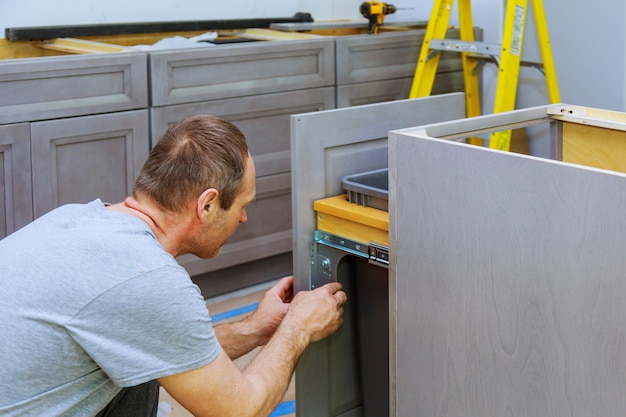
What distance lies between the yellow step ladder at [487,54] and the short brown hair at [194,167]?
6.02 feet

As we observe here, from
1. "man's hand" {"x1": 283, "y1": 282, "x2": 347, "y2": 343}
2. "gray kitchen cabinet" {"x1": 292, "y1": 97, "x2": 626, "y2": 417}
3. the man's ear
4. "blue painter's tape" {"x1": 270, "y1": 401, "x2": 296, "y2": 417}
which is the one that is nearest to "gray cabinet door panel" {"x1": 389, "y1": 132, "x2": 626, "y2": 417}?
"gray kitchen cabinet" {"x1": 292, "y1": 97, "x2": 626, "y2": 417}

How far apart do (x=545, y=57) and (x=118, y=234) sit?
7.35 ft

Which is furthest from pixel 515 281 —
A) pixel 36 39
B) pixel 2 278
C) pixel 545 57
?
pixel 36 39

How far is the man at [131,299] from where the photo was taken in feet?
4.49

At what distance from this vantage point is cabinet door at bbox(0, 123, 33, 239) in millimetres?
2828

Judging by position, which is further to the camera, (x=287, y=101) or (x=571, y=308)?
(x=287, y=101)

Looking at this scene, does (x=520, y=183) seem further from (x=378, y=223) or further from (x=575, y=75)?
(x=575, y=75)

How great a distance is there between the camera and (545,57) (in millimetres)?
3275

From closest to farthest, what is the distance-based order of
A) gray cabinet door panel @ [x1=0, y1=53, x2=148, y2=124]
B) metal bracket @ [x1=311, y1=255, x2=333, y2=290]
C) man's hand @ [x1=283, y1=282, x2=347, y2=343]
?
→ man's hand @ [x1=283, y1=282, x2=347, y2=343] < metal bracket @ [x1=311, y1=255, x2=333, y2=290] < gray cabinet door panel @ [x1=0, y1=53, x2=148, y2=124]

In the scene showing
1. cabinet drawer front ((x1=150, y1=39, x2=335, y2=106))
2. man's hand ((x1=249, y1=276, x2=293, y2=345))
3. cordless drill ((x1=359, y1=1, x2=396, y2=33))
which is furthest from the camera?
cordless drill ((x1=359, y1=1, x2=396, y2=33))

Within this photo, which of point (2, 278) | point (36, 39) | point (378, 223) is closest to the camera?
point (2, 278)

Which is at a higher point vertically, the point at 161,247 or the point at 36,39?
the point at 36,39

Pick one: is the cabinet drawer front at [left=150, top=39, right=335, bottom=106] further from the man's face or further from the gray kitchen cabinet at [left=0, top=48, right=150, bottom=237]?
the man's face

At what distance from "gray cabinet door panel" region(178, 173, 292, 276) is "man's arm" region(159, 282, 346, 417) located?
1507 mm
